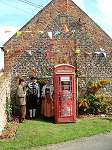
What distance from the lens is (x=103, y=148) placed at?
13.6 meters

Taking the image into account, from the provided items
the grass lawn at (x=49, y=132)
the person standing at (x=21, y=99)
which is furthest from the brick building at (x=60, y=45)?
the grass lawn at (x=49, y=132)

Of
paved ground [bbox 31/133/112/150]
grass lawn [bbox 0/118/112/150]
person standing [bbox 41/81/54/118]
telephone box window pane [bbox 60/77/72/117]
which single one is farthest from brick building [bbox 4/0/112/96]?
paved ground [bbox 31/133/112/150]

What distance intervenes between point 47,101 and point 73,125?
2.28 metres

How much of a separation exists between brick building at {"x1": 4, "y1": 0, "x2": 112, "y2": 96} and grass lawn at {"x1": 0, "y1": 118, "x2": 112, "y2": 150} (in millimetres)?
3572

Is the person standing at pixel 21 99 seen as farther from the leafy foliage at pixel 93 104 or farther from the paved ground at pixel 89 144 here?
the paved ground at pixel 89 144

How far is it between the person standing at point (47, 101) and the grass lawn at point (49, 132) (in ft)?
2.47

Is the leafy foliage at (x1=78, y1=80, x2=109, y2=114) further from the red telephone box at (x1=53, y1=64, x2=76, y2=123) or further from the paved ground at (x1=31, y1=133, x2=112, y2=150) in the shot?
the paved ground at (x1=31, y1=133, x2=112, y2=150)

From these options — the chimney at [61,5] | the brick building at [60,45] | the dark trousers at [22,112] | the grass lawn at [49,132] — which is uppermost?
the chimney at [61,5]

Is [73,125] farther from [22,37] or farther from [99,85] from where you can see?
[22,37]

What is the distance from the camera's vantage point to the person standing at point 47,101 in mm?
19188

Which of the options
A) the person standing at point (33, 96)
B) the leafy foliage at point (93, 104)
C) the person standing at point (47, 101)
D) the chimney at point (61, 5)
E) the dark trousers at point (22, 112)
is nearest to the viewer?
the dark trousers at point (22, 112)

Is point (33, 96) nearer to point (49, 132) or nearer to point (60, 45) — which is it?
point (60, 45)

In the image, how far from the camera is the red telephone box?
18.4 m

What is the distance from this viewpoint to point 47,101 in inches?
766
